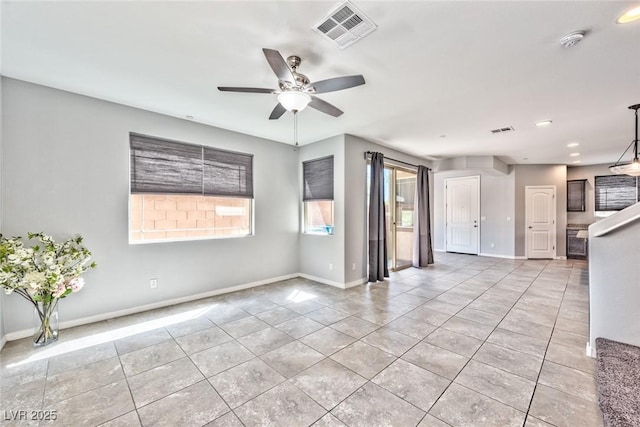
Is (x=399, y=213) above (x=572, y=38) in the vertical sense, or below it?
below

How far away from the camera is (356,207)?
4.91 meters

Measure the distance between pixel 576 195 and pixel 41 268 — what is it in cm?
1185

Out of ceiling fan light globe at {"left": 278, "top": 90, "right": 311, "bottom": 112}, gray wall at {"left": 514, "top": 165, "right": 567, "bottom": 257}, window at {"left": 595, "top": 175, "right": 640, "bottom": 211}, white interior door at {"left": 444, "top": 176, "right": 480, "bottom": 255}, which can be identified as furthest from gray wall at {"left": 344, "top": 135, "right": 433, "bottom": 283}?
window at {"left": 595, "top": 175, "right": 640, "bottom": 211}

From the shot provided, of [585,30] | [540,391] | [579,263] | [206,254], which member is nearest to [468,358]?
[540,391]

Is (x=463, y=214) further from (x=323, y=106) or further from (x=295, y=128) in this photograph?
(x=323, y=106)

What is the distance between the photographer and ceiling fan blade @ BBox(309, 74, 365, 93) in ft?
6.86

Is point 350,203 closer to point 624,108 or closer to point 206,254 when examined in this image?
point 206,254

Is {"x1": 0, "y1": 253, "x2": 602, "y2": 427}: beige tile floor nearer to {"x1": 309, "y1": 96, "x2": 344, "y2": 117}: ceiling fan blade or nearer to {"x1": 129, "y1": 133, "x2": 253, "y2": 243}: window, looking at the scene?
{"x1": 129, "y1": 133, "x2": 253, "y2": 243}: window

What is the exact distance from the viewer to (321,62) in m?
2.39

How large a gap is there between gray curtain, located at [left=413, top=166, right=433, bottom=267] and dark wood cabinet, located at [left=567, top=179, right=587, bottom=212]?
507 cm

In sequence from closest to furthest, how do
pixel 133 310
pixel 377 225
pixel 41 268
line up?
pixel 41 268
pixel 133 310
pixel 377 225

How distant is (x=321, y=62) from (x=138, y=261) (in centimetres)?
339

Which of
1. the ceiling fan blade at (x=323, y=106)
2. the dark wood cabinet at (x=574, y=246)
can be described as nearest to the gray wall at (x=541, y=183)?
the dark wood cabinet at (x=574, y=246)

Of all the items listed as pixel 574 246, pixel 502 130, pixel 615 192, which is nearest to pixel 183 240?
pixel 502 130
